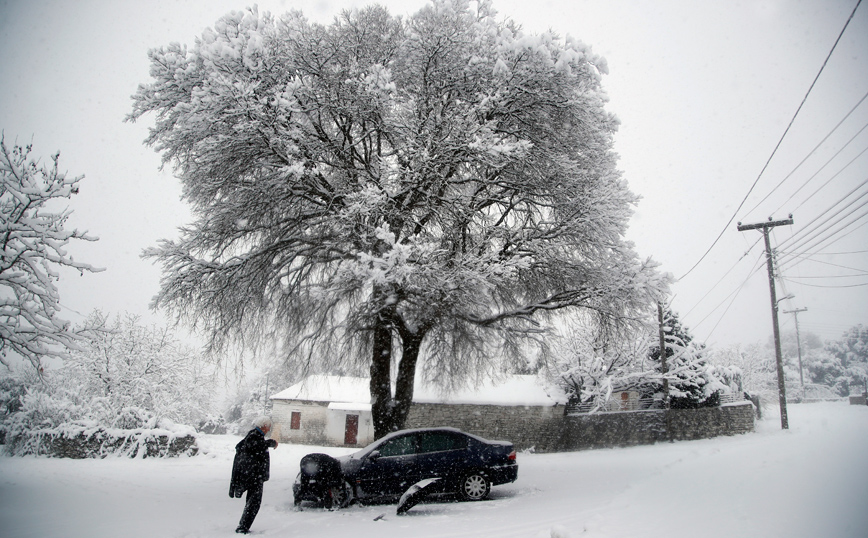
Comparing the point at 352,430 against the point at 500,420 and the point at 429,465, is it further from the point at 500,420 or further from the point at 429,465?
the point at 429,465

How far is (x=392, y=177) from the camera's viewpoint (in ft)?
31.0

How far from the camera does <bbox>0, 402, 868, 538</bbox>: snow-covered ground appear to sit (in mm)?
5387

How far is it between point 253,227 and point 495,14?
7.13m

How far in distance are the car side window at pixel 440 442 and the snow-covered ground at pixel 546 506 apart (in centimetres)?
100

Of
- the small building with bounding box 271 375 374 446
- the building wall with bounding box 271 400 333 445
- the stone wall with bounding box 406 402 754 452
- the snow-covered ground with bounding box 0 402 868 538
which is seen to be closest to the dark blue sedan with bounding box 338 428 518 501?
the snow-covered ground with bounding box 0 402 868 538

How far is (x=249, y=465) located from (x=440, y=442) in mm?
3937

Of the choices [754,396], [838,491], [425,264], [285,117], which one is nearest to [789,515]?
[838,491]

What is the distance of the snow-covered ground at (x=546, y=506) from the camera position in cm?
539

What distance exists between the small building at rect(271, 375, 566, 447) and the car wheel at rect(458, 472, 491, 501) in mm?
9287

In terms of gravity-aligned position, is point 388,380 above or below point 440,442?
above

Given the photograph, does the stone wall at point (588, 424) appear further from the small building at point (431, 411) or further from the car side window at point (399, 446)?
the car side window at point (399, 446)

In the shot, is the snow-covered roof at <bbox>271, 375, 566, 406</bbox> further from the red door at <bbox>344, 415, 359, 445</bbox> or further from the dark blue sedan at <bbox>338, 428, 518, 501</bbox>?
the dark blue sedan at <bbox>338, 428, 518, 501</bbox>

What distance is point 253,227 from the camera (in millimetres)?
10750

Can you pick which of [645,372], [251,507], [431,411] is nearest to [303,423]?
[431,411]
